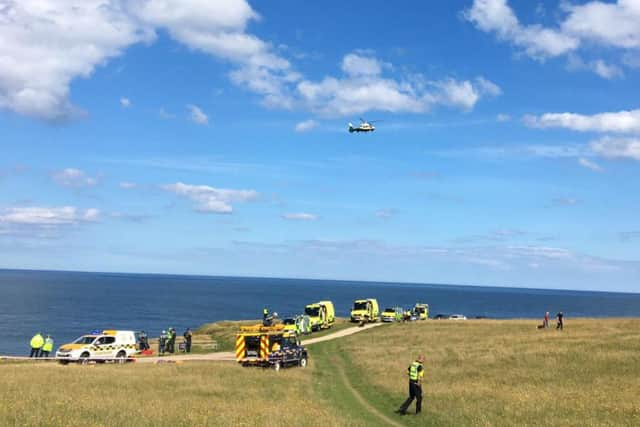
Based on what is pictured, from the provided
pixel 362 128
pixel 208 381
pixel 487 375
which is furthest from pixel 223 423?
pixel 362 128

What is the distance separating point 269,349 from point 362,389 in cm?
685

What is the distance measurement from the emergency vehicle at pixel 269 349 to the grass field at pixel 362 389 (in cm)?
103

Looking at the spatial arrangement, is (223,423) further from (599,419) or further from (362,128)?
(362,128)

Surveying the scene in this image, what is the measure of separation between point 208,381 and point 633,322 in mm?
37184

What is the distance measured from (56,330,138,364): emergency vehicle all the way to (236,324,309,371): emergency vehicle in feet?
26.1

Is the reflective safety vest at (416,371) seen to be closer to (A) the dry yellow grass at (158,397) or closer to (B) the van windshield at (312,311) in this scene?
(A) the dry yellow grass at (158,397)

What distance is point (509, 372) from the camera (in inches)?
1173

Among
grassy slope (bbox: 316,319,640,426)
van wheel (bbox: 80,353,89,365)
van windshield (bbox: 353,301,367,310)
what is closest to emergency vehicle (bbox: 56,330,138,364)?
van wheel (bbox: 80,353,89,365)

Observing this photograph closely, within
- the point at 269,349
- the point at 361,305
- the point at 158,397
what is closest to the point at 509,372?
the point at 269,349

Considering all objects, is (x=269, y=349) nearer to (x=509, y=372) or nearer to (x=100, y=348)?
(x=100, y=348)

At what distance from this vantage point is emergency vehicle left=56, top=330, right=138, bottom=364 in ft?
110

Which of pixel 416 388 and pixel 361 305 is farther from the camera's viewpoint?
pixel 361 305

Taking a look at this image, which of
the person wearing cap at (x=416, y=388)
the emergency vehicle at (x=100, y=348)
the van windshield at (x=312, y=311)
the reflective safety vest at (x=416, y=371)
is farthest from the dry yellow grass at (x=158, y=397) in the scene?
the van windshield at (x=312, y=311)

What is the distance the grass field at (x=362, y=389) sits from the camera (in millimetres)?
18594
